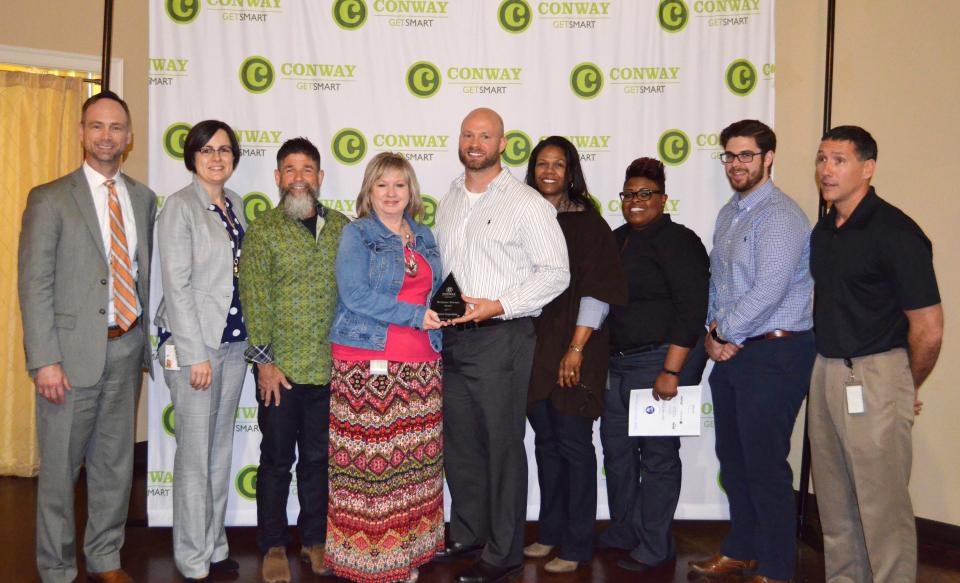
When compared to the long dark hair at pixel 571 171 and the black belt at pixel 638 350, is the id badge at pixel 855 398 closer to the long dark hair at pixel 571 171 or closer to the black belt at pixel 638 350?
the black belt at pixel 638 350

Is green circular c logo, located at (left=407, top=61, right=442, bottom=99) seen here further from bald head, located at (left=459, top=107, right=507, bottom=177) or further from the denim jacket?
the denim jacket

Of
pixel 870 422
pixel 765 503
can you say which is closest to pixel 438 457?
pixel 765 503

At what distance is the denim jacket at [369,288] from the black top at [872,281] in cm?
162

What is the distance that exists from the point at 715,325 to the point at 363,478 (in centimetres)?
170

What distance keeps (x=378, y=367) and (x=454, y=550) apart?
1032 mm

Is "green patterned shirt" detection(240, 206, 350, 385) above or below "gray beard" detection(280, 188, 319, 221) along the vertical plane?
below

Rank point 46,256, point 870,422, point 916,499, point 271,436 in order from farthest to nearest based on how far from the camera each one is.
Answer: point 916,499 → point 271,436 → point 46,256 → point 870,422

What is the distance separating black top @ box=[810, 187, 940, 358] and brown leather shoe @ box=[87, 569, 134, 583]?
305 cm

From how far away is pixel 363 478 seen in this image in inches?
115

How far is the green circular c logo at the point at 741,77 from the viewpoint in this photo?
391 cm

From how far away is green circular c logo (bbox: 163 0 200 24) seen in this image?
3.78 meters

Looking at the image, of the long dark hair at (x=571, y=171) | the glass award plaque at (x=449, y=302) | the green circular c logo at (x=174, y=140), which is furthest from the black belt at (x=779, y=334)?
the green circular c logo at (x=174, y=140)

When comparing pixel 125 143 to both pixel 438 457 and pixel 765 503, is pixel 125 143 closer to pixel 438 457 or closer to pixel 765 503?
pixel 438 457

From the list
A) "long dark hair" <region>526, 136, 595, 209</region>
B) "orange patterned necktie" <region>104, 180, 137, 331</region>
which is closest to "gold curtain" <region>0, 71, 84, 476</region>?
"orange patterned necktie" <region>104, 180, 137, 331</region>
